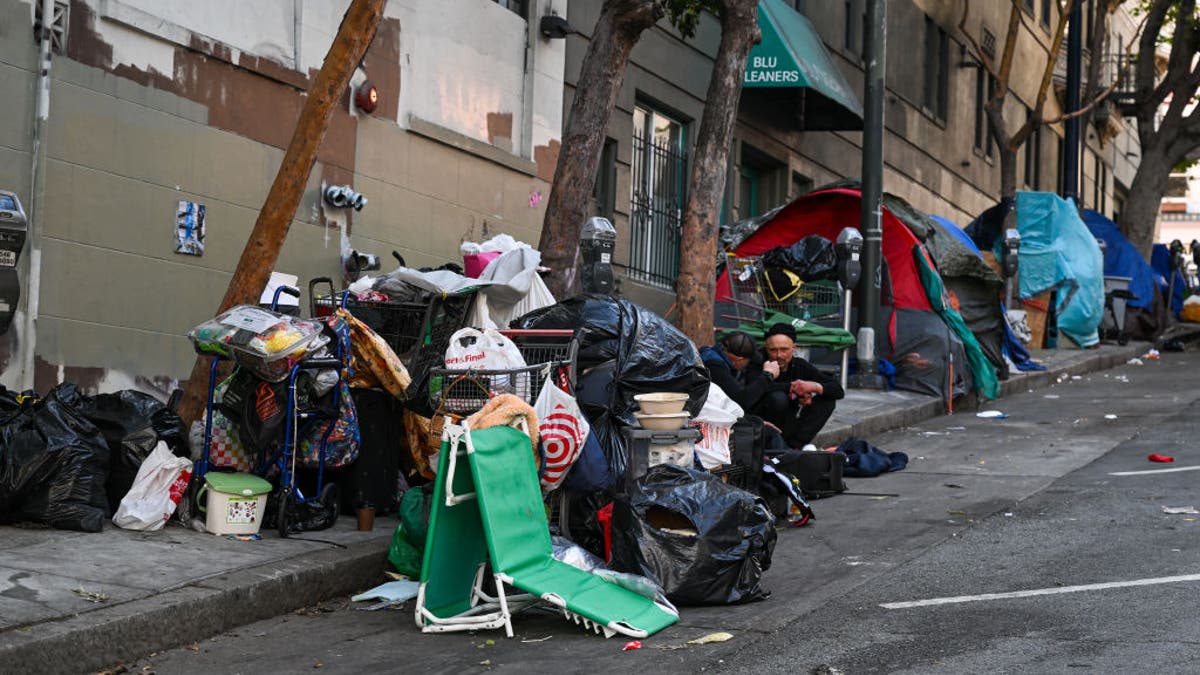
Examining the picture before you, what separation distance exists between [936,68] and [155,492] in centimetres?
2448

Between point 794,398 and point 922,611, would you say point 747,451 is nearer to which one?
point 794,398

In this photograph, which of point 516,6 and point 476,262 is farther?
point 516,6

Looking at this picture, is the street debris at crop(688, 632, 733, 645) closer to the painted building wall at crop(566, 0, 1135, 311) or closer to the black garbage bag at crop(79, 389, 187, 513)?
the black garbage bag at crop(79, 389, 187, 513)

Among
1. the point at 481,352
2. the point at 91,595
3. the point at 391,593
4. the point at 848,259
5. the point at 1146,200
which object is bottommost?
the point at 391,593

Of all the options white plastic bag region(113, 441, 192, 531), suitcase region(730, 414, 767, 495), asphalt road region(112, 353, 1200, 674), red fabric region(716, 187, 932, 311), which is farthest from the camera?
red fabric region(716, 187, 932, 311)

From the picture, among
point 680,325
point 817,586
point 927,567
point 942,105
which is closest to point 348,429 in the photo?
point 817,586

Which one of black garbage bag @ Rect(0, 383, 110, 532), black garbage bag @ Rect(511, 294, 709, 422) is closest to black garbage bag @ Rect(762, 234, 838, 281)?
black garbage bag @ Rect(511, 294, 709, 422)

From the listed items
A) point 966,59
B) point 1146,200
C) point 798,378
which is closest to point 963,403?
point 798,378

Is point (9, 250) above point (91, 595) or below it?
above

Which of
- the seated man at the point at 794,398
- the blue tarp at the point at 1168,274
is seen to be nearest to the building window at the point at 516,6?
the seated man at the point at 794,398

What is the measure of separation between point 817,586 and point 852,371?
9.23 m

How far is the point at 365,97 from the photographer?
501 inches

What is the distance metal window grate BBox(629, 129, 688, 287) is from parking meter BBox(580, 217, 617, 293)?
6.47 metres

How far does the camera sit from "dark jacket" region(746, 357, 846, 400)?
10.6 m
